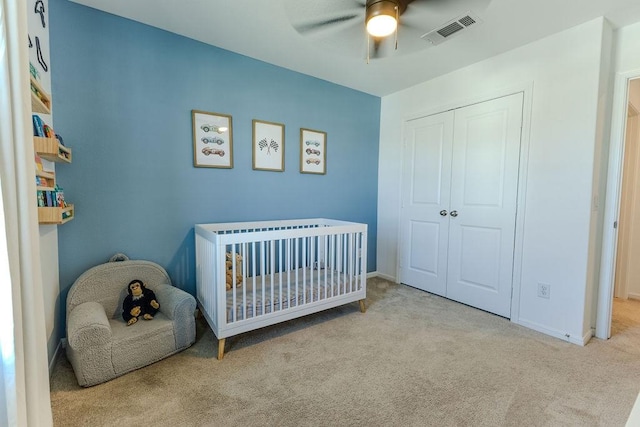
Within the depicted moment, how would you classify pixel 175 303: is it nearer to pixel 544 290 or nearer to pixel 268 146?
pixel 268 146

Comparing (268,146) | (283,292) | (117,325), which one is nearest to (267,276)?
(283,292)

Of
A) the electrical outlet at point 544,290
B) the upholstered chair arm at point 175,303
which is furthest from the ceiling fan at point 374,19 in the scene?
the electrical outlet at point 544,290

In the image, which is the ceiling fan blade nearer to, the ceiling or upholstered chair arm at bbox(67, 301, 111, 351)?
the ceiling

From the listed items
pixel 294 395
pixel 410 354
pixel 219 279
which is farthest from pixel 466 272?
pixel 219 279

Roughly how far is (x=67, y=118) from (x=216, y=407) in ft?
6.68

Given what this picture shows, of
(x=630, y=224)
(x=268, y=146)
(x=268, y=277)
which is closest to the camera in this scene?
(x=268, y=277)

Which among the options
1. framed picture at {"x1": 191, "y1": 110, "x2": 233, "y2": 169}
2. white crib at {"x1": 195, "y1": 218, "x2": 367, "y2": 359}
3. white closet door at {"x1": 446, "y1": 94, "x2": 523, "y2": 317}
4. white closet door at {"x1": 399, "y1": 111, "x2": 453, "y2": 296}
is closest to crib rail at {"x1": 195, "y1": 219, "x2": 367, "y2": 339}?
white crib at {"x1": 195, "y1": 218, "x2": 367, "y2": 359}

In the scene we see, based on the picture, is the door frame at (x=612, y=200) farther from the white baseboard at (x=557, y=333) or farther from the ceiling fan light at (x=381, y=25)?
the ceiling fan light at (x=381, y=25)

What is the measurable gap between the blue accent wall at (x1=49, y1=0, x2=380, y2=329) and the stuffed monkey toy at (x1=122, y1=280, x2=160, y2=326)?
1.11 ft

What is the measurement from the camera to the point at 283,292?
7.25 ft

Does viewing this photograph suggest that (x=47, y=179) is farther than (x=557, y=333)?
No

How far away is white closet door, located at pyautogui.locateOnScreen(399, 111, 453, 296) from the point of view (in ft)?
9.64

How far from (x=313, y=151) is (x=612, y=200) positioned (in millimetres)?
2499

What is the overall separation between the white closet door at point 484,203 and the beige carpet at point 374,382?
1.49 feet
